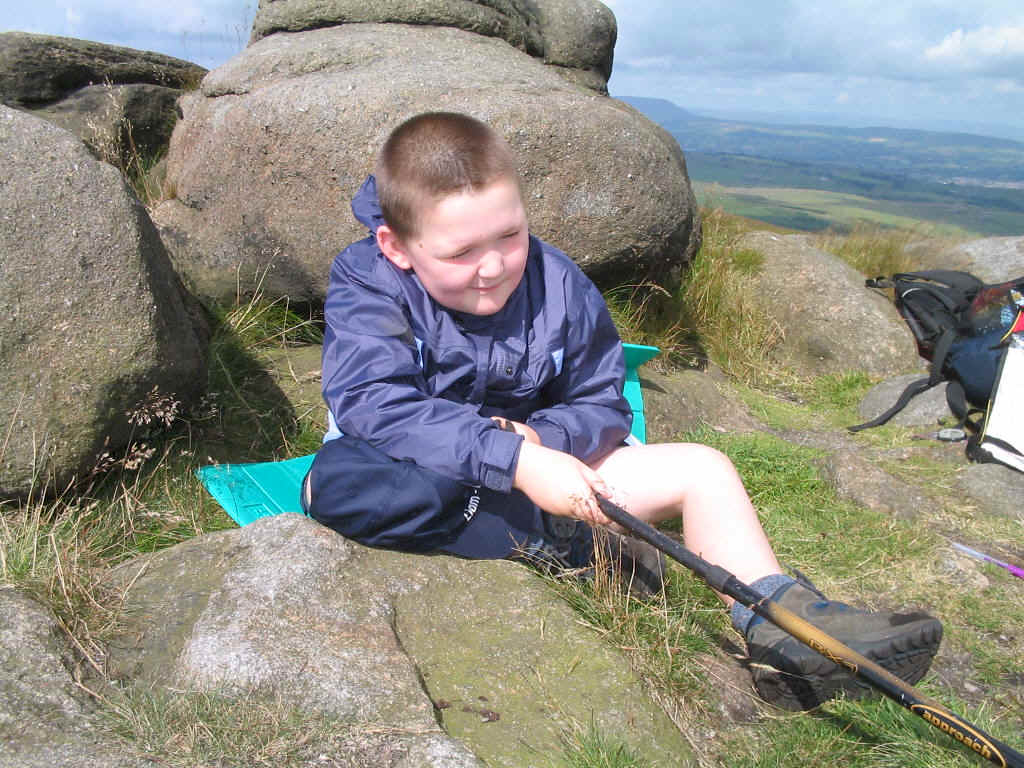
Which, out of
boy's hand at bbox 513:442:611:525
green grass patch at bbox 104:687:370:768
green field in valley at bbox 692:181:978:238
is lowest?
green field in valley at bbox 692:181:978:238

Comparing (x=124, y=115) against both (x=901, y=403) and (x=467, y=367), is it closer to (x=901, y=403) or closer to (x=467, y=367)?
(x=467, y=367)

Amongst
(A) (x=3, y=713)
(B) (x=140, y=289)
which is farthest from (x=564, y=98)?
(A) (x=3, y=713)

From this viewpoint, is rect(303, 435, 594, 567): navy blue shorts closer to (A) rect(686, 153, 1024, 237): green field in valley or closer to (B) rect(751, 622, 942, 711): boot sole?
(B) rect(751, 622, 942, 711): boot sole

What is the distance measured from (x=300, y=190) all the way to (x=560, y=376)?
2.32 metres

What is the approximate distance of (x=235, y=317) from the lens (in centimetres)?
450

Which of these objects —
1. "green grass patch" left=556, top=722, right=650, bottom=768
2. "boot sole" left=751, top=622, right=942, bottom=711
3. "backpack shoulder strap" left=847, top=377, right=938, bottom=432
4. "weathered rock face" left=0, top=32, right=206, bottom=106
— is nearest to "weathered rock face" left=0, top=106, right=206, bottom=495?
"green grass patch" left=556, top=722, right=650, bottom=768

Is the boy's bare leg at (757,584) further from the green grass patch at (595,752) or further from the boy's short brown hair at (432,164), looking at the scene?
the boy's short brown hair at (432,164)

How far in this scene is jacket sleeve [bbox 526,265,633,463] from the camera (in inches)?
113

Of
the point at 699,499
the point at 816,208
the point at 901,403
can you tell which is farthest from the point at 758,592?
the point at 816,208

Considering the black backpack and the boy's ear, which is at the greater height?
the boy's ear

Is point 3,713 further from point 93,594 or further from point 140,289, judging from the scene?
point 140,289

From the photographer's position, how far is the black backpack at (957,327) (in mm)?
5352

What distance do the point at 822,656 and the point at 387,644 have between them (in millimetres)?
1196

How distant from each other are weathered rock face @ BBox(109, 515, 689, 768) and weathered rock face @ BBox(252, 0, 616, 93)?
4489mm
